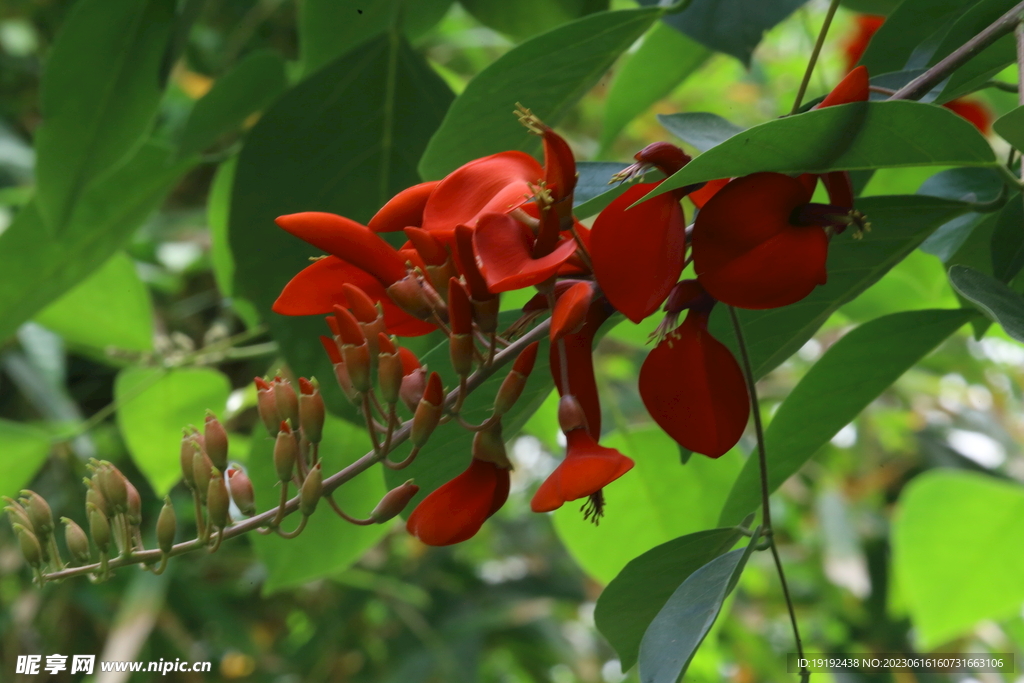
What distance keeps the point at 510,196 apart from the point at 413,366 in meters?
0.06

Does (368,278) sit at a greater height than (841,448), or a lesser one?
greater

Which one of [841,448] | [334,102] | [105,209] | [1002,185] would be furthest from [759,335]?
[841,448]

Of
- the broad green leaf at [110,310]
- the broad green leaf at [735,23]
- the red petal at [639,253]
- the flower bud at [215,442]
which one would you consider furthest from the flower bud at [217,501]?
the broad green leaf at [110,310]

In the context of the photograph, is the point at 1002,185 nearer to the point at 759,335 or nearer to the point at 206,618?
the point at 759,335

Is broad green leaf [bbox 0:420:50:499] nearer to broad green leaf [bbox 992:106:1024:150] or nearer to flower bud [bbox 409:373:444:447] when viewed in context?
flower bud [bbox 409:373:444:447]

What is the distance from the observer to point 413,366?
25 centimetres

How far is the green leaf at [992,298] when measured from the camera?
21 centimetres

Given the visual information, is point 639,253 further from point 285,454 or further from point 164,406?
point 164,406

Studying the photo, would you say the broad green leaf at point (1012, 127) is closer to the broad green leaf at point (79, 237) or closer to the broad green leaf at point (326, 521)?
the broad green leaf at point (326, 521)

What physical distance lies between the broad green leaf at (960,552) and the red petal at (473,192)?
37cm

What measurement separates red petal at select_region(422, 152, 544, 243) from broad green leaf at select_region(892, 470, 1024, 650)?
370 millimetres

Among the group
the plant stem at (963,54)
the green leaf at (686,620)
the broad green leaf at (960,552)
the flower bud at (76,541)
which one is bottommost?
the broad green leaf at (960,552)

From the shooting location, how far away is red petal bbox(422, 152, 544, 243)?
9.3 inches

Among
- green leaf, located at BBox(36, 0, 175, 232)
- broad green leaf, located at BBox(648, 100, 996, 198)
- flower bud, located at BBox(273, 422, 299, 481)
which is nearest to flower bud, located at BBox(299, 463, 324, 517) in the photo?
flower bud, located at BBox(273, 422, 299, 481)
